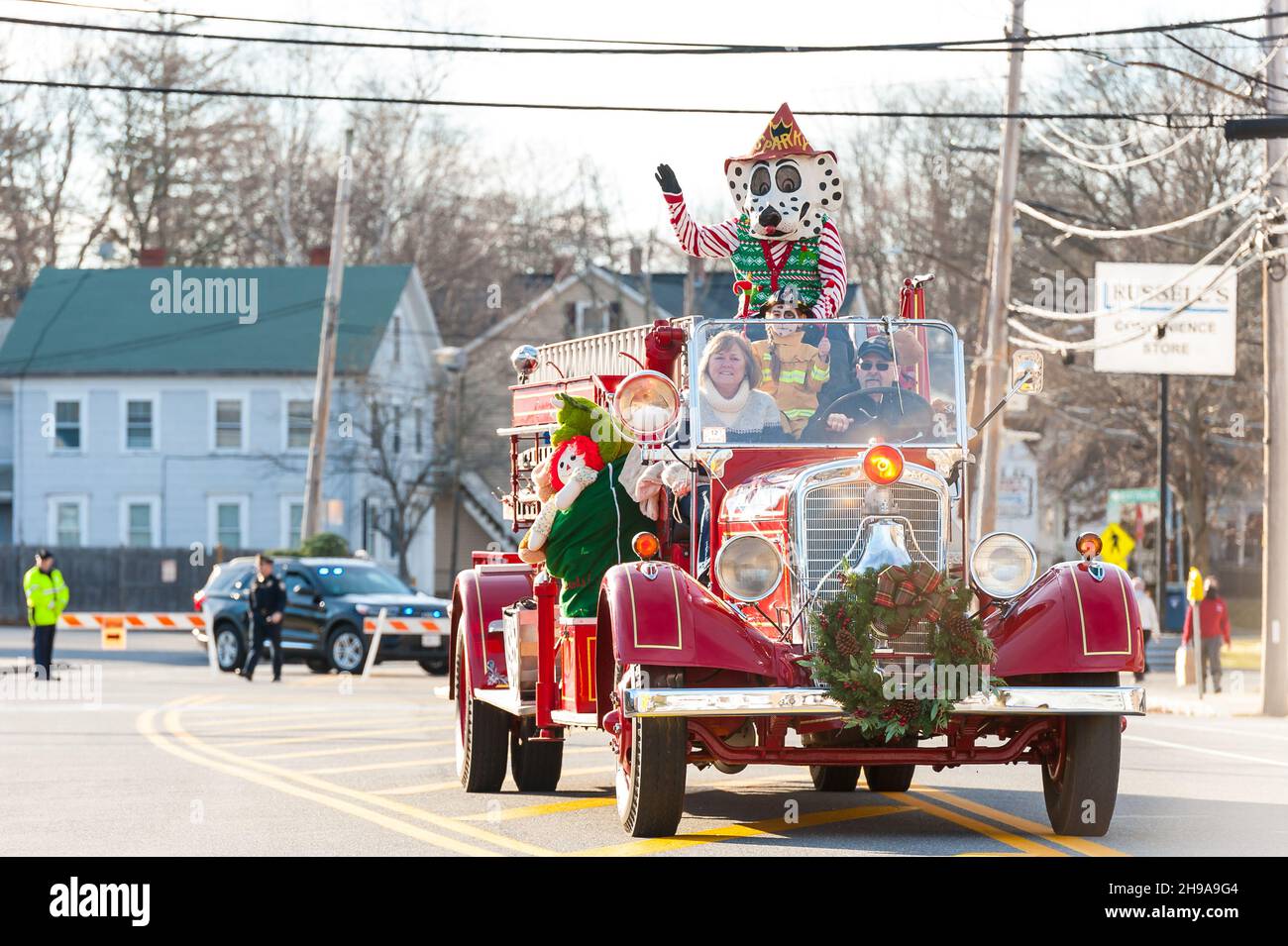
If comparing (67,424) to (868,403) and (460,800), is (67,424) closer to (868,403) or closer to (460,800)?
(460,800)

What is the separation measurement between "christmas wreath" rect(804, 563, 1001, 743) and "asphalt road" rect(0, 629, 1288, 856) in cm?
76

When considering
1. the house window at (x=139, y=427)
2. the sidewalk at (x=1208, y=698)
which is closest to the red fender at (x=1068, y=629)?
the sidewalk at (x=1208, y=698)

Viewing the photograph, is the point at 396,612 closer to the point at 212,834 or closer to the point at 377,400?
the point at 212,834

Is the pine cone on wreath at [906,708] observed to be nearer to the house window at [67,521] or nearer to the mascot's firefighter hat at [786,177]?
the mascot's firefighter hat at [786,177]

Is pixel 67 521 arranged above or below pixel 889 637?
above

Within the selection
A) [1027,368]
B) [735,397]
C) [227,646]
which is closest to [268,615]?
[227,646]

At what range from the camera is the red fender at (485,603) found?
1338cm

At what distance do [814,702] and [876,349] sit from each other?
280cm

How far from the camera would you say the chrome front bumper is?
32.5 ft

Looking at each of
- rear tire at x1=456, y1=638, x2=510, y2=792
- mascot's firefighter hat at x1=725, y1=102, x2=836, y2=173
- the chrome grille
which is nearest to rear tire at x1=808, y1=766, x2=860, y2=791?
rear tire at x1=456, y1=638, x2=510, y2=792

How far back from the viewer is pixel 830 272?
43.6 feet

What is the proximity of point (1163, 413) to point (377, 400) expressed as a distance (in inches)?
903

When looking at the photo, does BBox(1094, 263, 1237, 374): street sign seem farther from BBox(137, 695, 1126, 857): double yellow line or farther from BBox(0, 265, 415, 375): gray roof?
BBox(0, 265, 415, 375): gray roof
